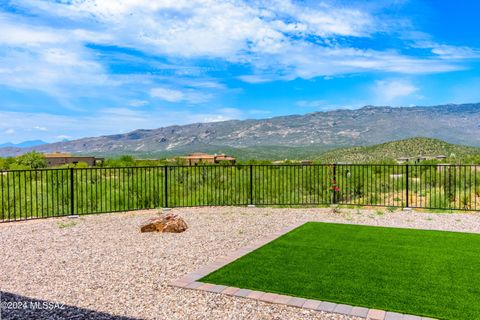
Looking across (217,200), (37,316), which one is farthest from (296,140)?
(37,316)

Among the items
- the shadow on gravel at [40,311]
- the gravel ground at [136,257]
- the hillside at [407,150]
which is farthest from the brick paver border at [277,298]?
the hillside at [407,150]

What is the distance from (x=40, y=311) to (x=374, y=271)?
4241 mm

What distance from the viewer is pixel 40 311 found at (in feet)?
13.8

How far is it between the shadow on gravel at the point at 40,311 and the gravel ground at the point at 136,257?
0.04ft

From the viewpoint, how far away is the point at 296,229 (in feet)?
27.4

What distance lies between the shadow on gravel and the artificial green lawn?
1556 mm

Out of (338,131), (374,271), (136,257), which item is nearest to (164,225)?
(136,257)

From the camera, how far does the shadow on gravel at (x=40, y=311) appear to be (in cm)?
403

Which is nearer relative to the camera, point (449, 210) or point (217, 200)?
point (449, 210)

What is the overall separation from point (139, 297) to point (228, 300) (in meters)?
1.07

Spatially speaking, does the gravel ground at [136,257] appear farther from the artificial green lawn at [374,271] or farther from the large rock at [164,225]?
the artificial green lawn at [374,271]

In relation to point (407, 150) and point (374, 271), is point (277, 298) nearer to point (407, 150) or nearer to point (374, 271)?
point (374, 271)

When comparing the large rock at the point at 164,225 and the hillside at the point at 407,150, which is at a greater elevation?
the hillside at the point at 407,150

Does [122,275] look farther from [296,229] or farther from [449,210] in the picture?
[449,210]
